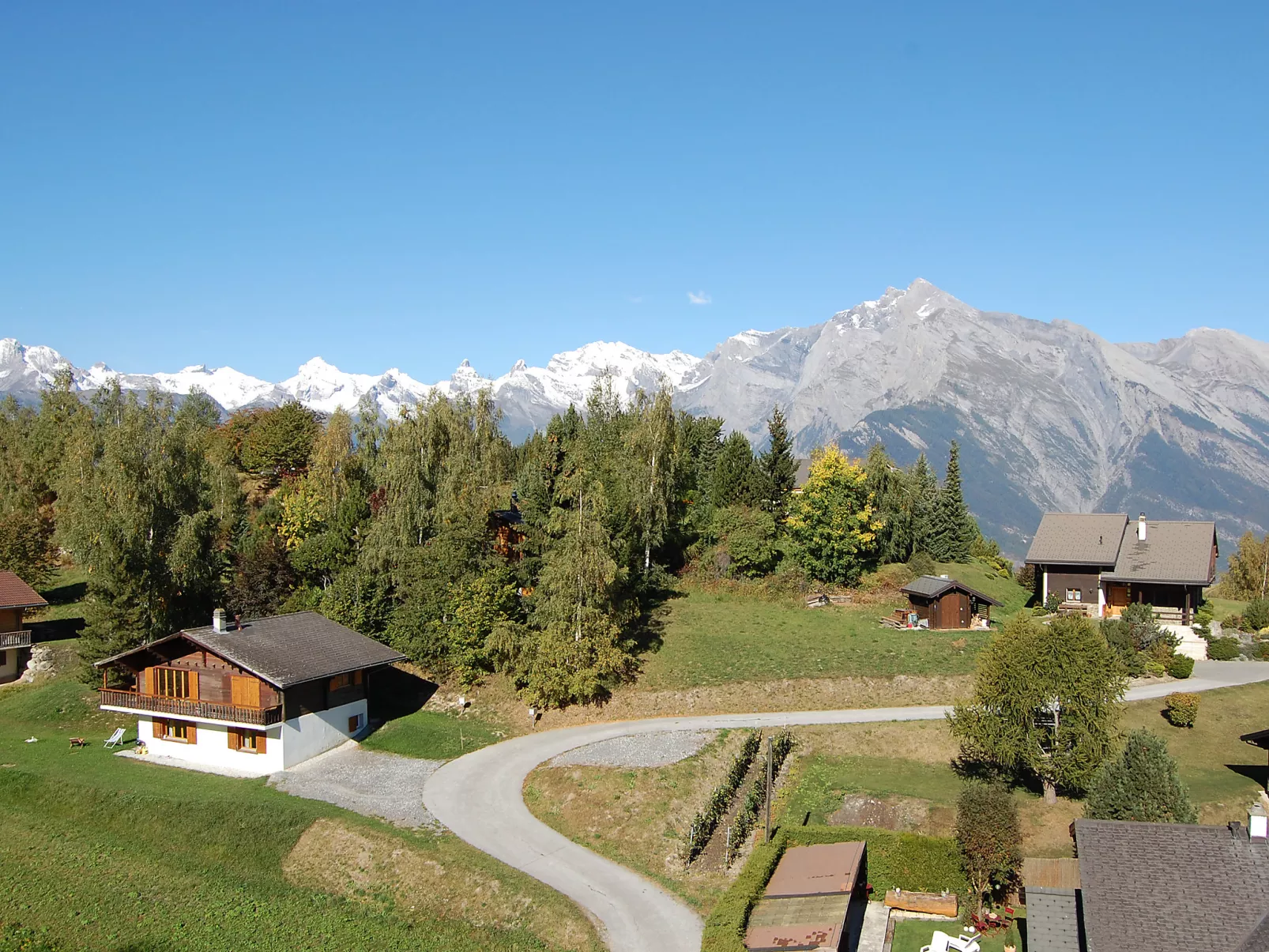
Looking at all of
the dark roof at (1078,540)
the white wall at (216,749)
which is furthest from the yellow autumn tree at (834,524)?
the white wall at (216,749)

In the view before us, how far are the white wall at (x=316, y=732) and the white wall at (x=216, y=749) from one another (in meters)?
0.46

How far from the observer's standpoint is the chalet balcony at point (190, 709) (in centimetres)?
4181

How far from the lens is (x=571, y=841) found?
36.5m

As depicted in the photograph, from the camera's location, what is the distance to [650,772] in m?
40.3

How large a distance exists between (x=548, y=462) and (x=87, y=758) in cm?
2720

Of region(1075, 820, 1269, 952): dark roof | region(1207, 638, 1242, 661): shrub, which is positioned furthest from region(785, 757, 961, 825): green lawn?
region(1207, 638, 1242, 661): shrub

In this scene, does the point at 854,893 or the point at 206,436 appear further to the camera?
the point at 206,436

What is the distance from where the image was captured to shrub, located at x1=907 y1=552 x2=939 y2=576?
6812 centimetres

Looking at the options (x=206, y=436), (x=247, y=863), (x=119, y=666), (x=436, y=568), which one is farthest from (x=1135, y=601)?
(x=206, y=436)

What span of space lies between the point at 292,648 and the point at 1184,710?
1685 inches

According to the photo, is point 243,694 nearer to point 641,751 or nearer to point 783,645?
point 641,751

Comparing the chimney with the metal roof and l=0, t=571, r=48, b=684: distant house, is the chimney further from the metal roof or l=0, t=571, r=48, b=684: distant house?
l=0, t=571, r=48, b=684: distant house

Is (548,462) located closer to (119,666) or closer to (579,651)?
(579,651)

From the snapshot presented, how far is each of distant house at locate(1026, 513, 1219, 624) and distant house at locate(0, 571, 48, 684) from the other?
63.4 meters
